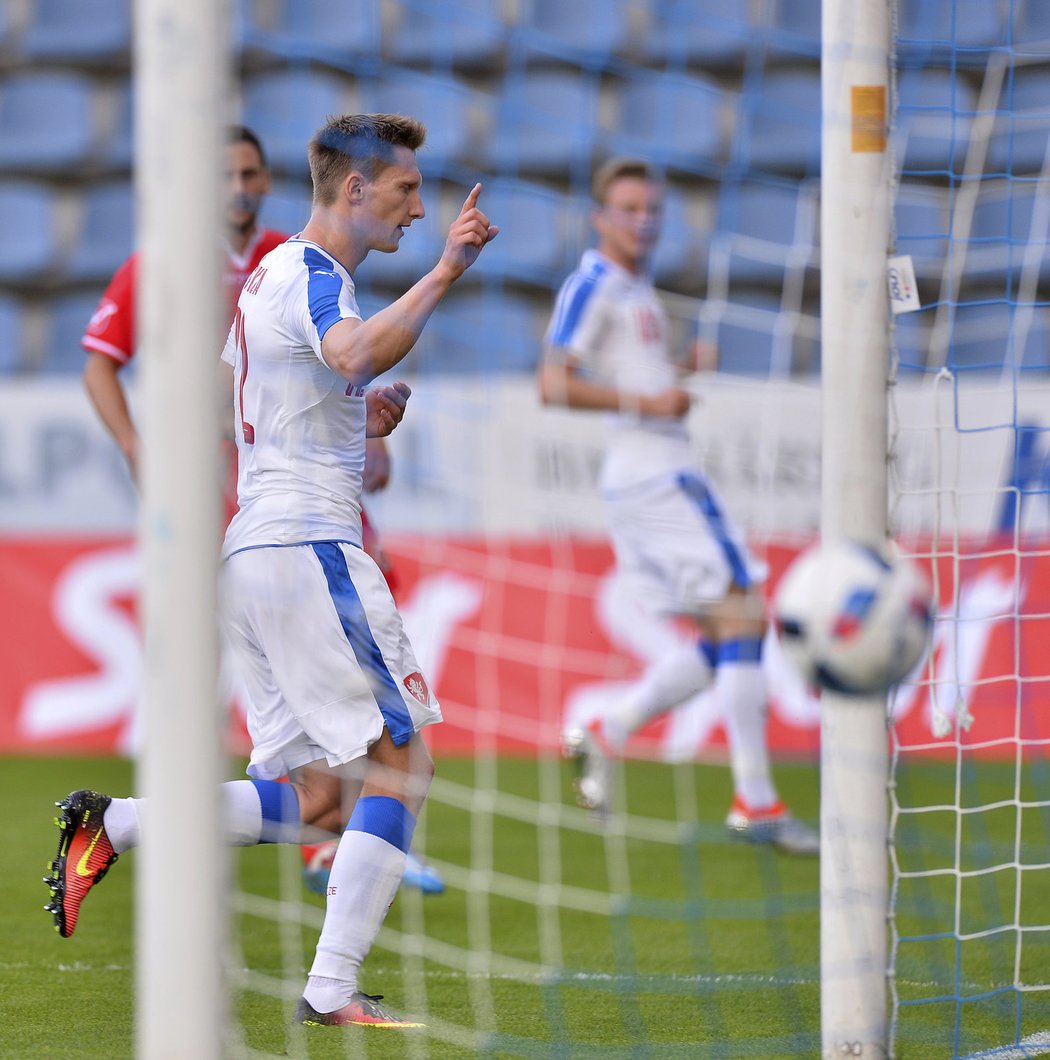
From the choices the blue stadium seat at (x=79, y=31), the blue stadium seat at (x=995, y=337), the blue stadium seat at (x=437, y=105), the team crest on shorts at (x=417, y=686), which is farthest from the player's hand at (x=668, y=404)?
the blue stadium seat at (x=79, y=31)

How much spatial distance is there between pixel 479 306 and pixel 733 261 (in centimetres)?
147

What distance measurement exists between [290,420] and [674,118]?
7.03m

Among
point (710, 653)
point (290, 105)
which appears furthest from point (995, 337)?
point (290, 105)

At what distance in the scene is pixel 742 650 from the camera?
5500 mm

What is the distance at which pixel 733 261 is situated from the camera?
966 centimetres

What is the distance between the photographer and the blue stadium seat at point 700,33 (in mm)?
9414

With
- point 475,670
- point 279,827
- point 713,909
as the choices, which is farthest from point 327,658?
point 475,670

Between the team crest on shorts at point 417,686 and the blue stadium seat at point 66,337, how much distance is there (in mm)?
6869

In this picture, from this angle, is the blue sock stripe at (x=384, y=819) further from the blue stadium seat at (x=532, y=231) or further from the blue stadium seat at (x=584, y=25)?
the blue stadium seat at (x=584, y=25)

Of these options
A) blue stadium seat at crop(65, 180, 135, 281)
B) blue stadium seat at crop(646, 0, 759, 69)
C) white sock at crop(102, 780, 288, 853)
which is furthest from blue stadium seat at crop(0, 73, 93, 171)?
white sock at crop(102, 780, 288, 853)

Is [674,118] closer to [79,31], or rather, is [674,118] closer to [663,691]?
[79,31]

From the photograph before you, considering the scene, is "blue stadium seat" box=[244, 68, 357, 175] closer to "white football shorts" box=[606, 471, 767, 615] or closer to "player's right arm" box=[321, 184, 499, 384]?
"white football shorts" box=[606, 471, 767, 615]

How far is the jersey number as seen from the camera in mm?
3230

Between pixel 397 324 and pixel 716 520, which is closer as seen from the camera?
pixel 397 324
